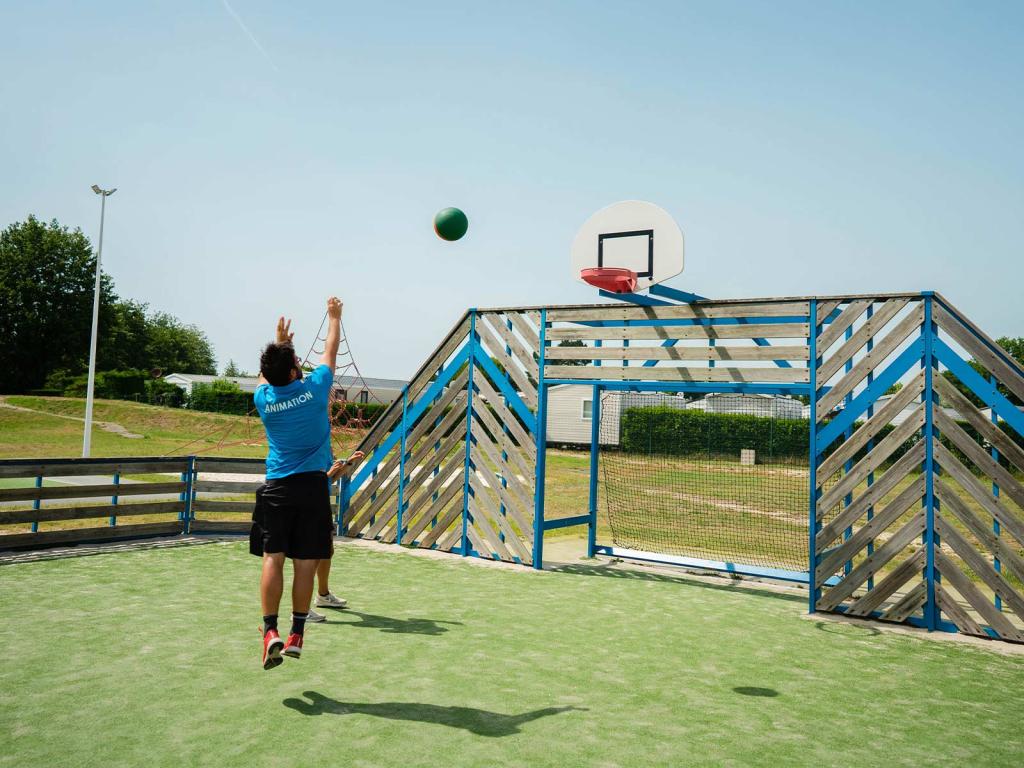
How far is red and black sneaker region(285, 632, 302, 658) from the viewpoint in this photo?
464 centimetres

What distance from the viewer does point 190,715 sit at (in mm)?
4352

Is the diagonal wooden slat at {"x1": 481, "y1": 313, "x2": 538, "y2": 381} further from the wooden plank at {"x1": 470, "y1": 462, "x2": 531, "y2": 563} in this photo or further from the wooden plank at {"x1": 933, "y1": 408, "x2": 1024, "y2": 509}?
the wooden plank at {"x1": 933, "y1": 408, "x2": 1024, "y2": 509}

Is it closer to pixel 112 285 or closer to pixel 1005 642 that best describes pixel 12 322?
pixel 112 285

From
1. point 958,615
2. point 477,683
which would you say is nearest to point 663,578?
point 958,615

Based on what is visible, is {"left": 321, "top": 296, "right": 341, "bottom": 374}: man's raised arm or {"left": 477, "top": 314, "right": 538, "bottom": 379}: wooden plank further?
{"left": 477, "top": 314, "right": 538, "bottom": 379}: wooden plank

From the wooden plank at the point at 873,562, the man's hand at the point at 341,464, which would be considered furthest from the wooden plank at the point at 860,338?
the man's hand at the point at 341,464

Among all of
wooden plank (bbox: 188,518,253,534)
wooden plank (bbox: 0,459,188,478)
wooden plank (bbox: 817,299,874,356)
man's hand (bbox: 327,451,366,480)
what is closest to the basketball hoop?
wooden plank (bbox: 817,299,874,356)

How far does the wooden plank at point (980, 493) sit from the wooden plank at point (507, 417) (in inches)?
183

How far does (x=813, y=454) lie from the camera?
25.6ft

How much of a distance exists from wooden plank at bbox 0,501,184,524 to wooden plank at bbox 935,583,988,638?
9.34 m

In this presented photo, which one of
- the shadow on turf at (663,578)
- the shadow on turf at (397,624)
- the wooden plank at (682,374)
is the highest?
the wooden plank at (682,374)

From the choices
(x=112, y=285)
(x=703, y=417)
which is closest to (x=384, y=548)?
(x=703, y=417)

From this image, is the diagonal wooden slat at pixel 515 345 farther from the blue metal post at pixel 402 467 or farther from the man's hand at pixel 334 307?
the man's hand at pixel 334 307

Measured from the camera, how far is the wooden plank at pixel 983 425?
688 cm
